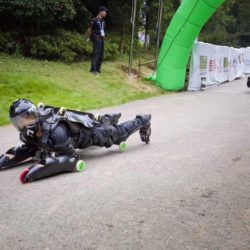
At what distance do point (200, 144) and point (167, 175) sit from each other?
1944 mm

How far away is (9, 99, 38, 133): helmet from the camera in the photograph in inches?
212

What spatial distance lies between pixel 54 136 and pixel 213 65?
13.6 meters

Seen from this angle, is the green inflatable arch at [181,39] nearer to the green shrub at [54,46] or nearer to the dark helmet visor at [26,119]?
the green shrub at [54,46]

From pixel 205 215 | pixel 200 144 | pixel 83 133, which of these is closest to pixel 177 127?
pixel 200 144

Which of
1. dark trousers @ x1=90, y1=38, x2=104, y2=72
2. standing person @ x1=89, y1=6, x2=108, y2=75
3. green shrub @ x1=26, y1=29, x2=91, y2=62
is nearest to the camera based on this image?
standing person @ x1=89, y1=6, x2=108, y2=75

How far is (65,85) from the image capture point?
1338 cm

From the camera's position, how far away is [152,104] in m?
12.4

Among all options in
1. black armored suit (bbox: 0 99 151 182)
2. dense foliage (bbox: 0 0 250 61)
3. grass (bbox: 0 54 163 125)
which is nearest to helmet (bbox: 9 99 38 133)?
black armored suit (bbox: 0 99 151 182)

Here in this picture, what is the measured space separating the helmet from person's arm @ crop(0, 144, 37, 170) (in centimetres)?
58

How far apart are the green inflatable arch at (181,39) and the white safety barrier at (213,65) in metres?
0.75

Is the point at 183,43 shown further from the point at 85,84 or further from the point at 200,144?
the point at 200,144

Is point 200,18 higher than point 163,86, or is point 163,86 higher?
point 200,18

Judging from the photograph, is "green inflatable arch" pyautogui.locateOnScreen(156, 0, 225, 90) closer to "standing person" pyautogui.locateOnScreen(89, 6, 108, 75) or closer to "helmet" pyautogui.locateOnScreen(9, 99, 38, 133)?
"standing person" pyautogui.locateOnScreen(89, 6, 108, 75)

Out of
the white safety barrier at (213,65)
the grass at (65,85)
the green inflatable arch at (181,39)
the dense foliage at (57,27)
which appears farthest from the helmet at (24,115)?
the white safety barrier at (213,65)
